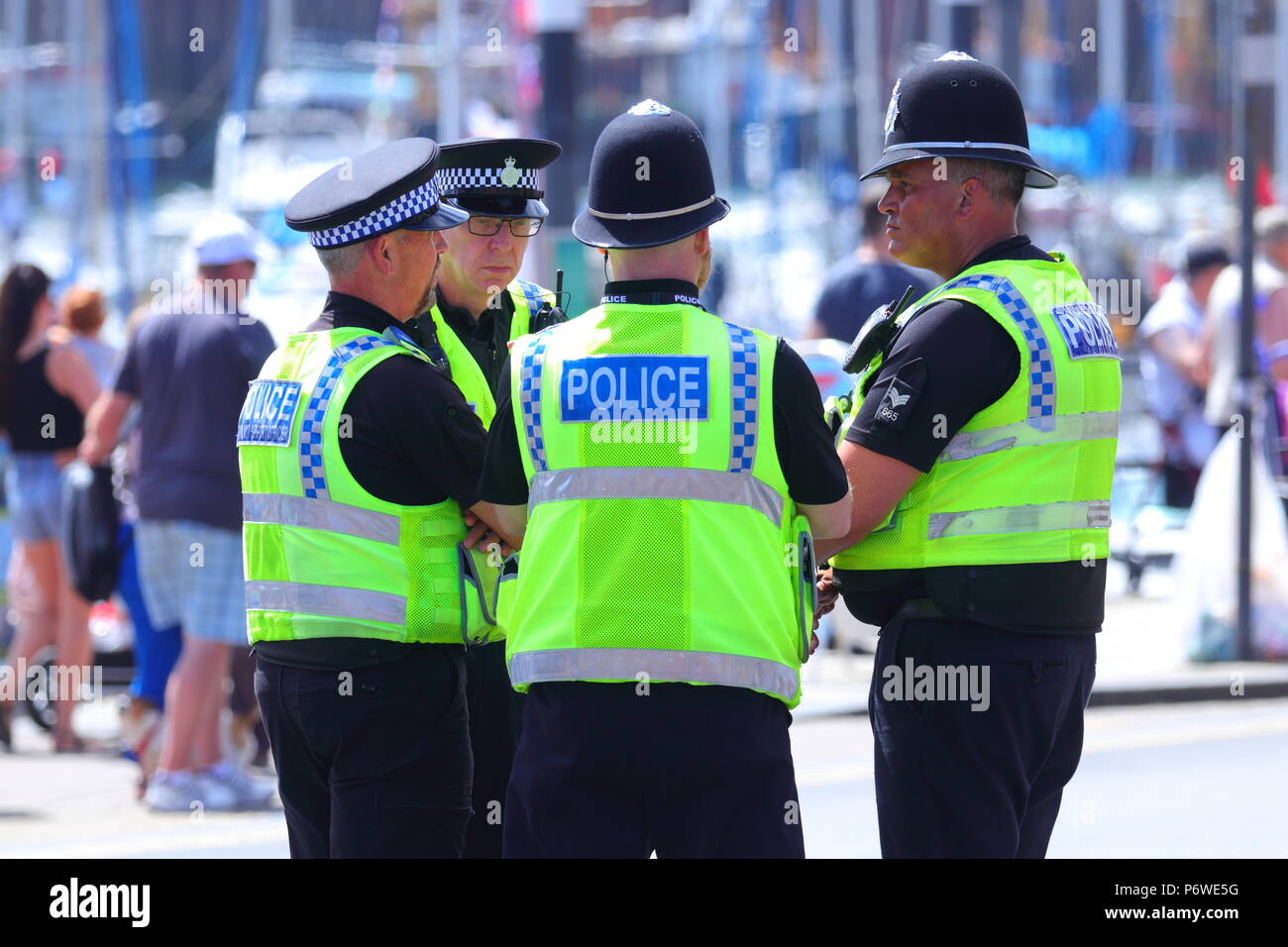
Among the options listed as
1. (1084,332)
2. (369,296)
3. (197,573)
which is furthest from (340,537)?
(197,573)

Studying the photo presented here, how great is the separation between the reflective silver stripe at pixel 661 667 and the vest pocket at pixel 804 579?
0.15 metres

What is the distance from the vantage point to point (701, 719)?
3.64 metres

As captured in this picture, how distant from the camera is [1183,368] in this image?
12141mm

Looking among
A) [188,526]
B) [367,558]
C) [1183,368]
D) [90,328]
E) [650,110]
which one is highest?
[650,110]

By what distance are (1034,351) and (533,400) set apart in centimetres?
103

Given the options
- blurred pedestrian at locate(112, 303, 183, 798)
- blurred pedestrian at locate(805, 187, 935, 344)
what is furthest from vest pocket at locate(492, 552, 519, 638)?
blurred pedestrian at locate(805, 187, 935, 344)

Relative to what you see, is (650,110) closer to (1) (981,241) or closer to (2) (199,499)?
(1) (981,241)

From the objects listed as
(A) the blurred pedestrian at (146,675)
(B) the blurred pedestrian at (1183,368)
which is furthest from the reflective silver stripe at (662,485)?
(B) the blurred pedestrian at (1183,368)

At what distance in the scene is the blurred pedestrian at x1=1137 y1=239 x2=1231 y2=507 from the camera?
39.2ft

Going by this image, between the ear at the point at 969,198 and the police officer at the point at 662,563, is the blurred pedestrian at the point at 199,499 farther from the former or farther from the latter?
the police officer at the point at 662,563

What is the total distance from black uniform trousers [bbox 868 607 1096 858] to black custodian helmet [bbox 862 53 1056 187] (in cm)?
96

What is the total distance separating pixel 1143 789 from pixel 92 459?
4418 millimetres

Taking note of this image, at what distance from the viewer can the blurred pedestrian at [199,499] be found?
309 inches

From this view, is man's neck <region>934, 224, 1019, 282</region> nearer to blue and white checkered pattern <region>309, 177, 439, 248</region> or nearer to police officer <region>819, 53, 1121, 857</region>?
police officer <region>819, 53, 1121, 857</region>
